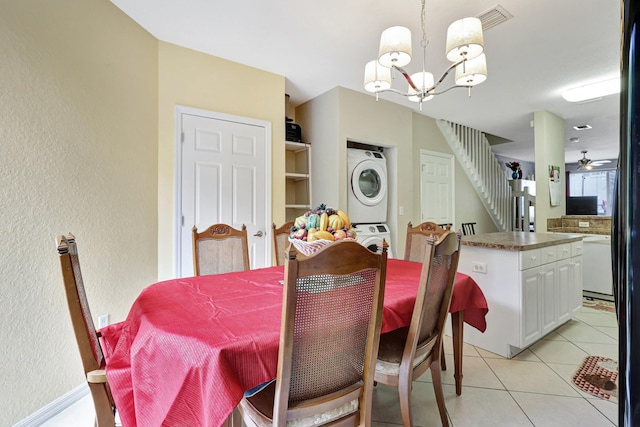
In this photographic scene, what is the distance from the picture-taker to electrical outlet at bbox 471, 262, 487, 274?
2.43 metres

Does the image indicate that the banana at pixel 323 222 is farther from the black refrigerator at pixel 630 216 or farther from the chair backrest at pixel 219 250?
the black refrigerator at pixel 630 216

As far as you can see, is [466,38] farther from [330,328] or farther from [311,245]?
[330,328]

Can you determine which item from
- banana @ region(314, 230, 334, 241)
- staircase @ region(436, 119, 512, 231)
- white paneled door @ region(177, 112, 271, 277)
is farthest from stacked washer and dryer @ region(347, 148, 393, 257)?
banana @ region(314, 230, 334, 241)

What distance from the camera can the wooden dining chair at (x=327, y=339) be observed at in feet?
2.84

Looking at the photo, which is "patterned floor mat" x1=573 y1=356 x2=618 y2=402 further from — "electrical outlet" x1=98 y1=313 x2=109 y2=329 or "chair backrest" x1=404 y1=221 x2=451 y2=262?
"electrical outlet" x1=98 y1=313 x2=109 y2=329

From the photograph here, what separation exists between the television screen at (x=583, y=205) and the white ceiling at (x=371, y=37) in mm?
2151

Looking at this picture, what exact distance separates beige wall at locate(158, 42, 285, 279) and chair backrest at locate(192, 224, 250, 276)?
2.26ft

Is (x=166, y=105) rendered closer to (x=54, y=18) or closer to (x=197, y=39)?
(x=197, y=39)

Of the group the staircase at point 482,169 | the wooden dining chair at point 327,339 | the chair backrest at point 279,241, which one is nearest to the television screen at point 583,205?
the staircase at point 482,169

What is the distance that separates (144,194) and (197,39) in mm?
1348

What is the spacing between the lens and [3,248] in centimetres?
151

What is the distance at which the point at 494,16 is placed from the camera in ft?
7.15

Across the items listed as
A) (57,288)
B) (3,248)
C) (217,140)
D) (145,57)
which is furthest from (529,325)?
(145,57)

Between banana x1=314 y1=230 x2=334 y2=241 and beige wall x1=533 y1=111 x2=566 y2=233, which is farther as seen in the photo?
beige wall x1=533 y1=111 x2=566 y2=233
